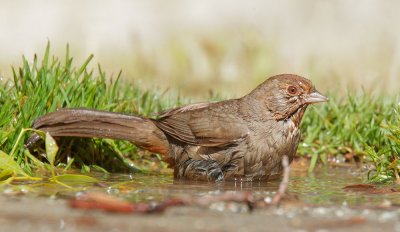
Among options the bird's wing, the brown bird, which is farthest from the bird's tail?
the bird's wing

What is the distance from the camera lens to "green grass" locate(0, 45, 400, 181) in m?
6.02

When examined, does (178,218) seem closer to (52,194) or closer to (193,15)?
(52,194)

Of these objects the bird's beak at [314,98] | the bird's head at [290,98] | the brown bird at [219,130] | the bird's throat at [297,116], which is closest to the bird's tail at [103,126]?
the brown bird at [219,130]

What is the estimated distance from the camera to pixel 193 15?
14.4 metres

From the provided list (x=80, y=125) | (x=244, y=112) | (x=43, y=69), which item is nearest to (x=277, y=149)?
(x=244, y=112)

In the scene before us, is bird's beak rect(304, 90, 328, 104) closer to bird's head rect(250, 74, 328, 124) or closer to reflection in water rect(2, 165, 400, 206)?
bird's head rect(250, 74, 328, 124)

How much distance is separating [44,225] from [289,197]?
1584 mm

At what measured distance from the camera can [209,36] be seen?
14133 millimetres

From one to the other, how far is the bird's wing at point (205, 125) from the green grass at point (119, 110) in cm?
49

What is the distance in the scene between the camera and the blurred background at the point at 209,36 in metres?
13.2

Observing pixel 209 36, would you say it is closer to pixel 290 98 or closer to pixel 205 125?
pixel 290 98

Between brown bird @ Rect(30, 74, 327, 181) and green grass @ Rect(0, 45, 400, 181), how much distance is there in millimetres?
212

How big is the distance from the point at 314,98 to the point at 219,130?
79 centimetres

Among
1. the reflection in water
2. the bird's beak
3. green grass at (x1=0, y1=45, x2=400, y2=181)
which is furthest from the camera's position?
the bird's beak
